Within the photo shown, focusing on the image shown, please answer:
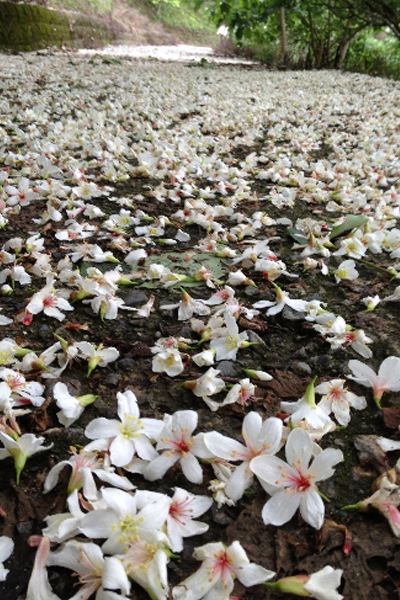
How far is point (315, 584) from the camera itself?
745mm

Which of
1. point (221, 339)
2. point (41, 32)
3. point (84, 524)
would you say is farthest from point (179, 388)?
point (41, 32)

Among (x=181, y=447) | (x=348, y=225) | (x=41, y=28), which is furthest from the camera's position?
(x=41, y=28)

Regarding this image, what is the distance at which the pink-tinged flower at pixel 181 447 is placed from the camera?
3.13 ft

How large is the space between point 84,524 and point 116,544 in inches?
2.7

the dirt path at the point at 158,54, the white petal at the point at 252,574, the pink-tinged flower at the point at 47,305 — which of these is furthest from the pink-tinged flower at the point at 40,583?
the dirt path at the point at 158,54

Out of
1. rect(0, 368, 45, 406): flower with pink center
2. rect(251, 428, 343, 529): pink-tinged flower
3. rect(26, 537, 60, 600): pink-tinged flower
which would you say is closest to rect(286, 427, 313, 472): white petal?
rect(251, 428, 343, 529): pink-tinged flower

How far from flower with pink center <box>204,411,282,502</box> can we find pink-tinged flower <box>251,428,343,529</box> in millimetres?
37

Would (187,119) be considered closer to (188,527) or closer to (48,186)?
(48,186)

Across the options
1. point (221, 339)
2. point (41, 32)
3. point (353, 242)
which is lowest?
point (221, 339)

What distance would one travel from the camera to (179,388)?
1.24 m

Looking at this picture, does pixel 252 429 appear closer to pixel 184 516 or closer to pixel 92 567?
pixel 184 516

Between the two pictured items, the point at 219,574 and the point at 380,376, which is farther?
the point at 380,376

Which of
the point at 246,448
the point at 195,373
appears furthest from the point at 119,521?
the point at 195,373

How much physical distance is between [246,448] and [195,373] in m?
0.37
